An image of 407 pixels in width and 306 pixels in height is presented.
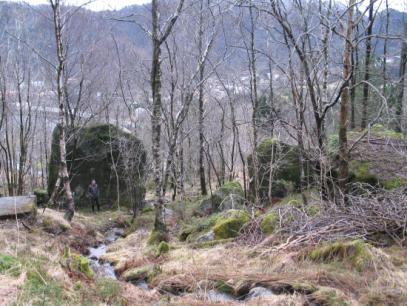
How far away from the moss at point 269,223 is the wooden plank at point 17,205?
6.14 meters

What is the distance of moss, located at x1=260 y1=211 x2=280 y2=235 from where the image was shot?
8760 millimetres

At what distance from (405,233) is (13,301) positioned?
6.02m

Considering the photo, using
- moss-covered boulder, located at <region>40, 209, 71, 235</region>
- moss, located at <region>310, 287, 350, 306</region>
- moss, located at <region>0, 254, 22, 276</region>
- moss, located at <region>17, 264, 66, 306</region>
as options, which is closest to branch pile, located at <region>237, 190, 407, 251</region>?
moss, located at <region>310, 287, 350, 306</region>

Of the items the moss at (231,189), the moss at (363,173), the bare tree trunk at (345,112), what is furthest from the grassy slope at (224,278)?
the moss at (231,189)

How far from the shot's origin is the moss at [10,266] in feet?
16.6

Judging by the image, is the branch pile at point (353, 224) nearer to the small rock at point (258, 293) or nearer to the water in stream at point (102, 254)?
the small rock at point (258, 293)

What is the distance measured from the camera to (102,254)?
11.5 meters

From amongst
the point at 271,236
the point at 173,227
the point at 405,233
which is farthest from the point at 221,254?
the point at 173,227

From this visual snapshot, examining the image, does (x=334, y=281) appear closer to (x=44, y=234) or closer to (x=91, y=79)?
(x=44, y=234)

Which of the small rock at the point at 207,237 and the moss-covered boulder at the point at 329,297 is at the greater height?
the moss-covered boulder at the point at 329,297

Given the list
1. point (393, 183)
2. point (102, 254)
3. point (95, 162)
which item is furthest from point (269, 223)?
point (95, 162)

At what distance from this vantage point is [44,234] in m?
11.0

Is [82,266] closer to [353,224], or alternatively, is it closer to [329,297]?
[329,297]

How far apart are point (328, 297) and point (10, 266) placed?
397cm
